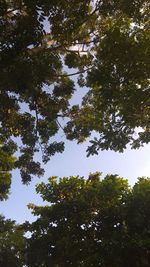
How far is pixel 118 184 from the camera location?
16906 millimetres

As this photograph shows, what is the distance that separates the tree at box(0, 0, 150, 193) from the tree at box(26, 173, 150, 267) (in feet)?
6.46

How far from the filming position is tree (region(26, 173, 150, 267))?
1510cm

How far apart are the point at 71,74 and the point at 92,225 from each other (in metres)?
6.51

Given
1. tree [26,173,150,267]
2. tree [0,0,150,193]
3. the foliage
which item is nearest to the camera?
tree [0,0,150,193]

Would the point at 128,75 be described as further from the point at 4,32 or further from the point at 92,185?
the point at 92,185

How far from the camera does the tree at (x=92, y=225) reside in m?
15.1

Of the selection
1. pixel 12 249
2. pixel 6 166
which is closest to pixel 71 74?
pixel 6 166

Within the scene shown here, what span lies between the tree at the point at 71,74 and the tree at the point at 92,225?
197 cm

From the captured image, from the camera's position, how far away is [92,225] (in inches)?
642

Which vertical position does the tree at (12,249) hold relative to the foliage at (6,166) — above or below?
below

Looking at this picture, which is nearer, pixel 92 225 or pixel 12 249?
pixel 92 225

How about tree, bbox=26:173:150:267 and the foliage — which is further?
the foliage

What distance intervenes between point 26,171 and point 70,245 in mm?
3987

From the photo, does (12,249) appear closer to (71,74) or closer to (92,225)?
(92,225)
